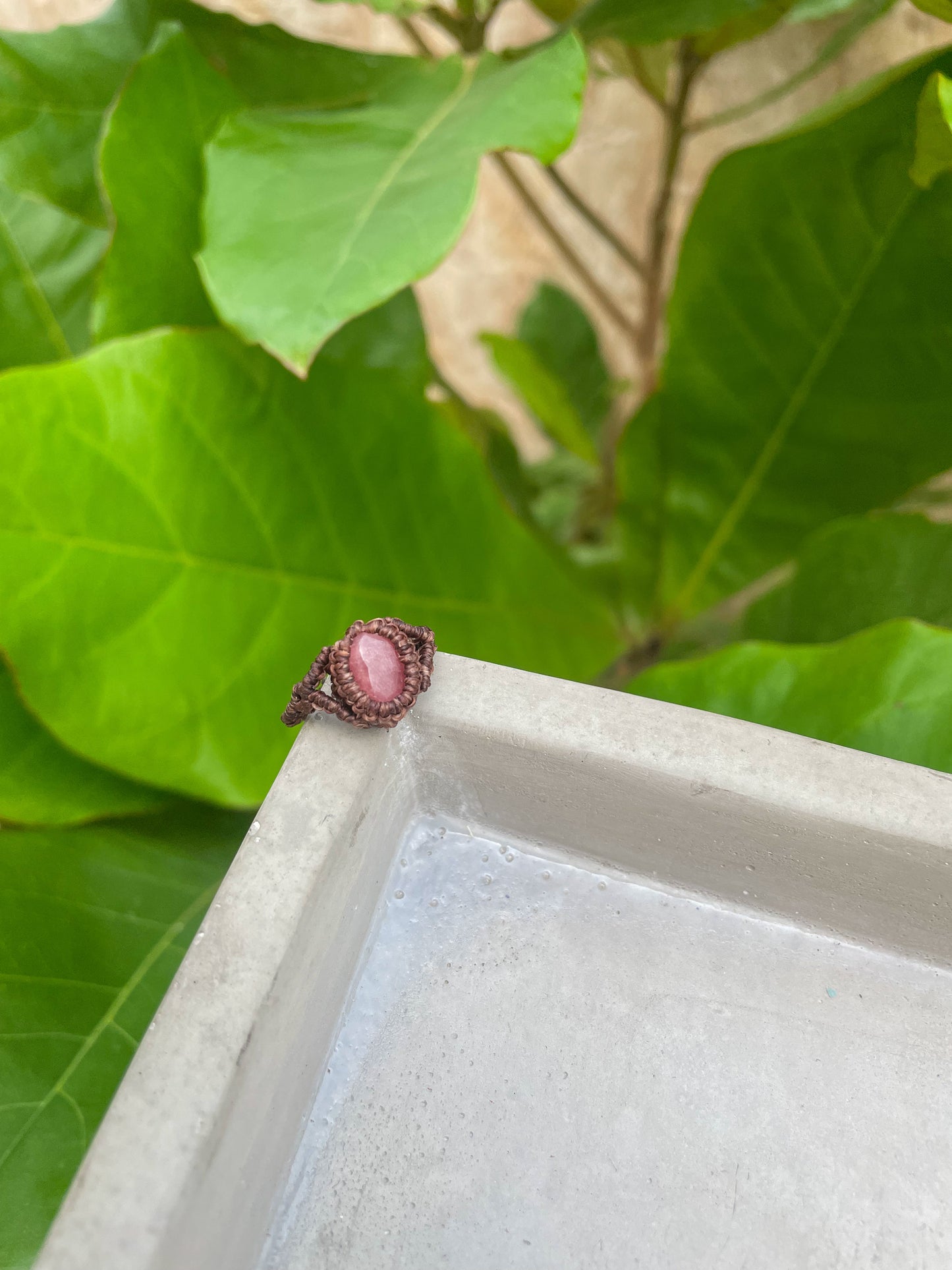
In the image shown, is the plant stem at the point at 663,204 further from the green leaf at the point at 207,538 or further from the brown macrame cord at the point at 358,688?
the brown macrame cord at the point at 358,688

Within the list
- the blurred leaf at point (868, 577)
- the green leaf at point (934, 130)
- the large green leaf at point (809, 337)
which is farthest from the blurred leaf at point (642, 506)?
the green leaf at point (934, 130)

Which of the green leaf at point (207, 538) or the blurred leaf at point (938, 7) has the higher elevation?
the blurred leaf at point (938, 7)

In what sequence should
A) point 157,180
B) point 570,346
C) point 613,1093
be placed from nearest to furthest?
point 613,1093 < point 157,180 < point 570,346

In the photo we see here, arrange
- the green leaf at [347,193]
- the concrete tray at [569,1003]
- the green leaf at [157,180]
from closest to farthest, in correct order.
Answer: the concrete tray at [569,1003] < the green leaf at [347,193] < the green leaf at [157,180]

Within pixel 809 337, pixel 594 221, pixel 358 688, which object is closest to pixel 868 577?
pixel 809 337

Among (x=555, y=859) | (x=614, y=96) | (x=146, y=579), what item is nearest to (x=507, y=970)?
(x=555, y=859)

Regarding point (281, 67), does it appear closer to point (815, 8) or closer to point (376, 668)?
point (815, 8)

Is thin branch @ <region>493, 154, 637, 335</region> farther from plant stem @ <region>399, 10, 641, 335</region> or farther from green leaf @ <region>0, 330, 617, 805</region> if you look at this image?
green leaf @ <region>0, 330, 617, 805</region>
